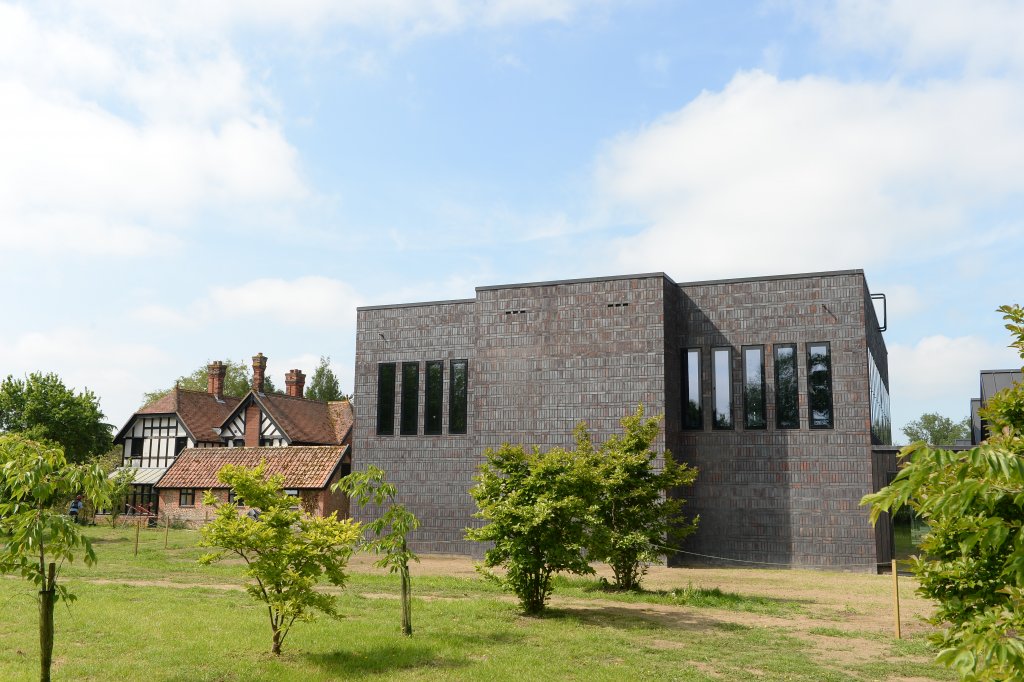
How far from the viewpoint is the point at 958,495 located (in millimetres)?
3609

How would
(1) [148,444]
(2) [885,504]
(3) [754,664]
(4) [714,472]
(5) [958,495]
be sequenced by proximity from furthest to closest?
(1) [148,444] < (4) [714,472] < (3) [754,664] < (5) [958,495] < (2) [885,504]

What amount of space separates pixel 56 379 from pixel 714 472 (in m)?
28.8

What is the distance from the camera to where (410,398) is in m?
28.2

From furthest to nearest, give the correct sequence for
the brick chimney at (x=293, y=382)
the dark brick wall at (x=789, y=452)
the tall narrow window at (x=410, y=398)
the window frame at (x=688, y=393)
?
the brick chimney at (x=293, y=382) < the tall narrow window at (x=410, y=398) < the window frame at (x=688, y=393) < the dark brick wall at (x=789, y=452)

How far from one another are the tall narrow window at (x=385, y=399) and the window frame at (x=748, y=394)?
11.9 meters

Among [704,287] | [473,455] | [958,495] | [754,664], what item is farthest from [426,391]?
[958,495]

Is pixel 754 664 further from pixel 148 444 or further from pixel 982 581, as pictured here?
pixel 148 444

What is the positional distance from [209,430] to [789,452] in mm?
32425

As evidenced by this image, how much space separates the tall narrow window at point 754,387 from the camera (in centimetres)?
2425

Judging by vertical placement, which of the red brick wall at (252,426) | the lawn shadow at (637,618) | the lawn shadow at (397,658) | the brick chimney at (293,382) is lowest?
the lawn shadow at (637,618)

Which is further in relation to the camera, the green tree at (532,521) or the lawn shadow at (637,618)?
the green tree at (532,521)

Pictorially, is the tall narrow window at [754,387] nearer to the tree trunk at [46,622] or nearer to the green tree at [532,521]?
the green tree at [532,521]

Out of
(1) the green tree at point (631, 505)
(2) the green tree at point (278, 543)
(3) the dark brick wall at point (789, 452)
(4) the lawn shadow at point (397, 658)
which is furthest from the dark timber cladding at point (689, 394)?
(2) the green tree at point (278, 543)

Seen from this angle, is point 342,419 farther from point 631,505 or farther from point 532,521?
point 532,521
